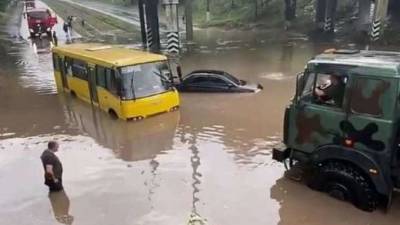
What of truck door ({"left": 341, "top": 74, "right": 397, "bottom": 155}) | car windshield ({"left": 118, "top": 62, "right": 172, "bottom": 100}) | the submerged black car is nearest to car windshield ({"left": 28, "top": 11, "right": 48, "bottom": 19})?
the submerged black car

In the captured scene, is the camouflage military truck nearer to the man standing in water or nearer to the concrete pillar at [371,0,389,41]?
the man standing in water

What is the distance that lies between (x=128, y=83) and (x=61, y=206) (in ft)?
20.0

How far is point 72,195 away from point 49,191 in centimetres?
57

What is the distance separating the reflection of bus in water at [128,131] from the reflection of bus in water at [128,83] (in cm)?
36

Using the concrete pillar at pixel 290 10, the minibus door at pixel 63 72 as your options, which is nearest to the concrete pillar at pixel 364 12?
the concrete pillar at pixel 290 10

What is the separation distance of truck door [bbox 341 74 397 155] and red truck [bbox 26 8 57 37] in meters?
40.5

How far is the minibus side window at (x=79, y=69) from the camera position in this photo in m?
16.8

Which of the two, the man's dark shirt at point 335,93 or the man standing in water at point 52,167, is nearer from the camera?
the man's dark shirt at point 335,93

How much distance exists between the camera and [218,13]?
61.6 meters

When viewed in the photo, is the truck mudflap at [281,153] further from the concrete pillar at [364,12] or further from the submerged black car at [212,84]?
the concrete pillar at [364,12]

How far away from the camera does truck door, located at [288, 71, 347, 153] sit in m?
8.16

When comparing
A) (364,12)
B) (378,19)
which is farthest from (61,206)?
(364,12)

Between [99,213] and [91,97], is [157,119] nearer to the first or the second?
[91,97]

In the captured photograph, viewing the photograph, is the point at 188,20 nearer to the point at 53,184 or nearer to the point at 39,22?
the point at 39,22
